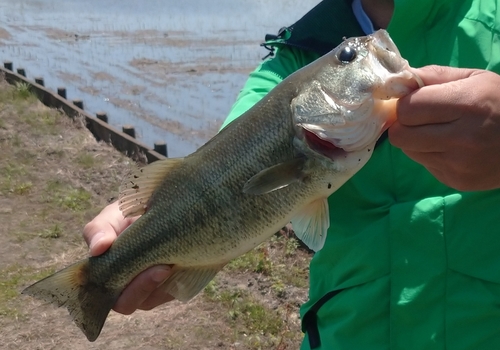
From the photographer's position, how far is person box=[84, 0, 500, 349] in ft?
4.85

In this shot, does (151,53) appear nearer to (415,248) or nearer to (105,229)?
(105,229)

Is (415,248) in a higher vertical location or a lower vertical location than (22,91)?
higher

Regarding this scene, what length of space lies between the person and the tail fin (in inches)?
32.2

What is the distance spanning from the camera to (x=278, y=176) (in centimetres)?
189

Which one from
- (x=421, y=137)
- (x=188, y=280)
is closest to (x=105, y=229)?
(x=188, y=280)

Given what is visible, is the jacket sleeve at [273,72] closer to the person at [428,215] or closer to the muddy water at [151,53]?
the person at [428,215]

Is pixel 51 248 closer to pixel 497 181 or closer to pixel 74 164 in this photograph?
pixel 74 164

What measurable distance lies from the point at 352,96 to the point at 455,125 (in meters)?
0.43

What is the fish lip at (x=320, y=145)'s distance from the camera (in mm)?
1875

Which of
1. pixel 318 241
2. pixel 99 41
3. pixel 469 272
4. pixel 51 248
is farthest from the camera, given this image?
pixel 99 41

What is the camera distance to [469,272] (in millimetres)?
1726

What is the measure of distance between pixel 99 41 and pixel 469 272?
638 inches

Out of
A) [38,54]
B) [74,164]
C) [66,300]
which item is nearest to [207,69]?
[38,54]

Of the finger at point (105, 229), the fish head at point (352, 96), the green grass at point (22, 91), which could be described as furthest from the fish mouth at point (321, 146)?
the green grass at point (22, 91)
